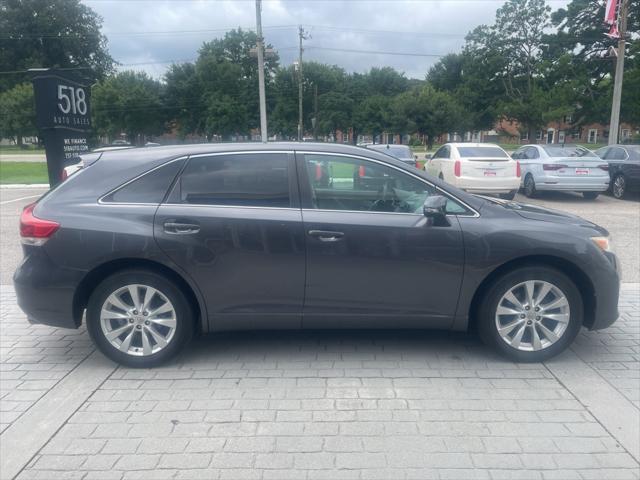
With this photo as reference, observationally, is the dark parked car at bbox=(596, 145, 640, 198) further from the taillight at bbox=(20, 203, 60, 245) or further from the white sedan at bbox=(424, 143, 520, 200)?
the taillight at bbox=(20, 203, 60, 245)

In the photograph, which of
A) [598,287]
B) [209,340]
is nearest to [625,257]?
[598,287]

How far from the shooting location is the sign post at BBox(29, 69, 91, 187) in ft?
33.4

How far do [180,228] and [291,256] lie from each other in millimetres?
865

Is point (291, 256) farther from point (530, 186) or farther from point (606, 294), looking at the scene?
point (530, 186)

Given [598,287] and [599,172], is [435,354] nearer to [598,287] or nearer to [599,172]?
[598,287]

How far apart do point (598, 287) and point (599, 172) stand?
37.0ft

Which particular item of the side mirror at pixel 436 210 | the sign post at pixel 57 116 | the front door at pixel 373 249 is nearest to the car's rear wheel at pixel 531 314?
the front door at pixel 373 249

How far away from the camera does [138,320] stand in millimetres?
4152

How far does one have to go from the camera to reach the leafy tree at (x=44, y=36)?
66312 millimetres

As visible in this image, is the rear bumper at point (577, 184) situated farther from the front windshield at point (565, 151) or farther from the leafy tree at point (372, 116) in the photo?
the leafy tree at point (372, 116)

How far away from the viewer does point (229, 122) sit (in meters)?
60.5

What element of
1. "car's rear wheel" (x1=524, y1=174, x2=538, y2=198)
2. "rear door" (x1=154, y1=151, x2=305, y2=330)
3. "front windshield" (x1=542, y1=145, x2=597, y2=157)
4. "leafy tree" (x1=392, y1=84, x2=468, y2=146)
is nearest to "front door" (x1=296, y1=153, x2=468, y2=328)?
"rear door" (x1=154, y1=151, x2=305, y2=330)

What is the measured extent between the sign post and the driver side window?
7.26 meters

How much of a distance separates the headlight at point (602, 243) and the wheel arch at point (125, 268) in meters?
3.10
